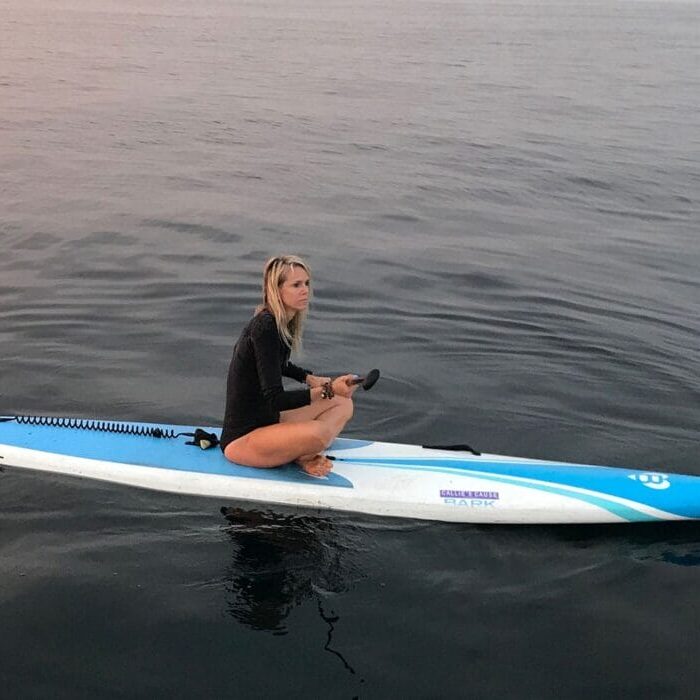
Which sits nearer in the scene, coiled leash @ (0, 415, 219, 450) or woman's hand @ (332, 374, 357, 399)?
woman's hand @ (332, 374, 357, 399)

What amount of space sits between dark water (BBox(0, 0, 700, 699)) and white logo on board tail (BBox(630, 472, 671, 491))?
0.36 meters

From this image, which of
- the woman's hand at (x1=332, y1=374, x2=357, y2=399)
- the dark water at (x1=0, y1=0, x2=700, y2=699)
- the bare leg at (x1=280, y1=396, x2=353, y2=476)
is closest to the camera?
the dark water at (x1=0, y1=0, x2=700, y2=699)

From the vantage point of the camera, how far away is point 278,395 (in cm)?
654

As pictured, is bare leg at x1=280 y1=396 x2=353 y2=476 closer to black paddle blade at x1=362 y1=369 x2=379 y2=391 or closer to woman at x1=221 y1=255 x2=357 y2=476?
woman at x1=221 y1=255 x2=357 y2=476

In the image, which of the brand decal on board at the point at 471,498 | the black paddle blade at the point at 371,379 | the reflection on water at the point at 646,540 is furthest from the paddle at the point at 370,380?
the reflection on water at the point at 646,540

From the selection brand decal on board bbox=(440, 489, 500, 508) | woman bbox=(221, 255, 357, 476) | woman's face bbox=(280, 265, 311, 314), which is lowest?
brand decal on board bbox=(440, 489, 500, 508)

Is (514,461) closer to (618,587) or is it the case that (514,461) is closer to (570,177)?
(618,587)

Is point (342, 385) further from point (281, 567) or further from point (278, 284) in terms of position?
point (281, 567)

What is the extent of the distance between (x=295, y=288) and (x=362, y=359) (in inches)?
159

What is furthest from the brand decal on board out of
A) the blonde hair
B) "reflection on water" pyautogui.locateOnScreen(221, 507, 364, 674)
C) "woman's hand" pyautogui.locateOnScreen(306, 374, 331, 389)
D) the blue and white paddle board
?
the blonde hair

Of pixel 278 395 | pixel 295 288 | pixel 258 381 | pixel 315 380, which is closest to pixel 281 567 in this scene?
pixel 278 395

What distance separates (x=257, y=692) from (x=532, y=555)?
244 centimetres

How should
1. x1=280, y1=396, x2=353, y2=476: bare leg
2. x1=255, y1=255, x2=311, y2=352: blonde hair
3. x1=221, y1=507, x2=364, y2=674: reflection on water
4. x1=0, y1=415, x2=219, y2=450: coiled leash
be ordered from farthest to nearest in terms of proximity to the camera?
x1=0, y1=415, x2=219, y2=450: coiled leash < x1=280, y1=396, x2=353, y2=476: bare leg < x1=255, y1=255, x2=311, y2=352: blonde hair < x1=221, y1=507, x2=364, y2=674: reflection on water

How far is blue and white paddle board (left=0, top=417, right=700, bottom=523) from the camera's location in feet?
22.3
